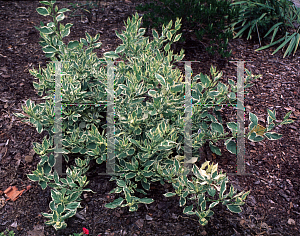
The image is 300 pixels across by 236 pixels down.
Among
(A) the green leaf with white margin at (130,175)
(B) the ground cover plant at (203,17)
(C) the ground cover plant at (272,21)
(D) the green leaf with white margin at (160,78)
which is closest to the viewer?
(D) the green leaf with white margin at (160,78)

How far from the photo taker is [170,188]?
2436 millimetres

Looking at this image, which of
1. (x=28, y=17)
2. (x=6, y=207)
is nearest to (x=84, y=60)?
(x=6, y=207)

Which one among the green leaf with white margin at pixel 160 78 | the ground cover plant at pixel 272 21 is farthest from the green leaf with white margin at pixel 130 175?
the ground cover plant at pixel 272 21

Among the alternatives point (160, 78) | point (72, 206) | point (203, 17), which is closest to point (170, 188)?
point (72, 206)

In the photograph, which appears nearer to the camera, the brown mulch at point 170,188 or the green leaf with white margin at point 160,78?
Result: the green leaf with white margin at point 160,78

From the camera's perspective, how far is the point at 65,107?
2422 mm

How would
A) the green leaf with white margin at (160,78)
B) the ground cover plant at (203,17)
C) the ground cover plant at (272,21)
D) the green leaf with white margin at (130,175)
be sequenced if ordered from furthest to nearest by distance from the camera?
the ground cover plant at (272,21) < the ground cover plant at (203,17) < the green leaf with white margin at (130,175) < the green leaf with white margin at (160,78)

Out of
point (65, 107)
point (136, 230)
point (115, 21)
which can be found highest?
point (115, 21)

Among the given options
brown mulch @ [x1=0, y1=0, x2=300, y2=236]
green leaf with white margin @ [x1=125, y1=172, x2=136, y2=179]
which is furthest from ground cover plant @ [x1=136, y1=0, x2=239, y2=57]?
green leaf with white margin @ [x1=125, y1=172, x2=136, y2=179]

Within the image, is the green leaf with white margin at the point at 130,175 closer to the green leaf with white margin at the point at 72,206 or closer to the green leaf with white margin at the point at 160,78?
the green leaf with white margin at the point at 72,206

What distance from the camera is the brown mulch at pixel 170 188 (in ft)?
7.19

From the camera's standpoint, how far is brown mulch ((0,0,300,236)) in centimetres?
219

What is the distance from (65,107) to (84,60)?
0.44 m

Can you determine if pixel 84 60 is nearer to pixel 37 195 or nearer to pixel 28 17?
pixel 37 195
